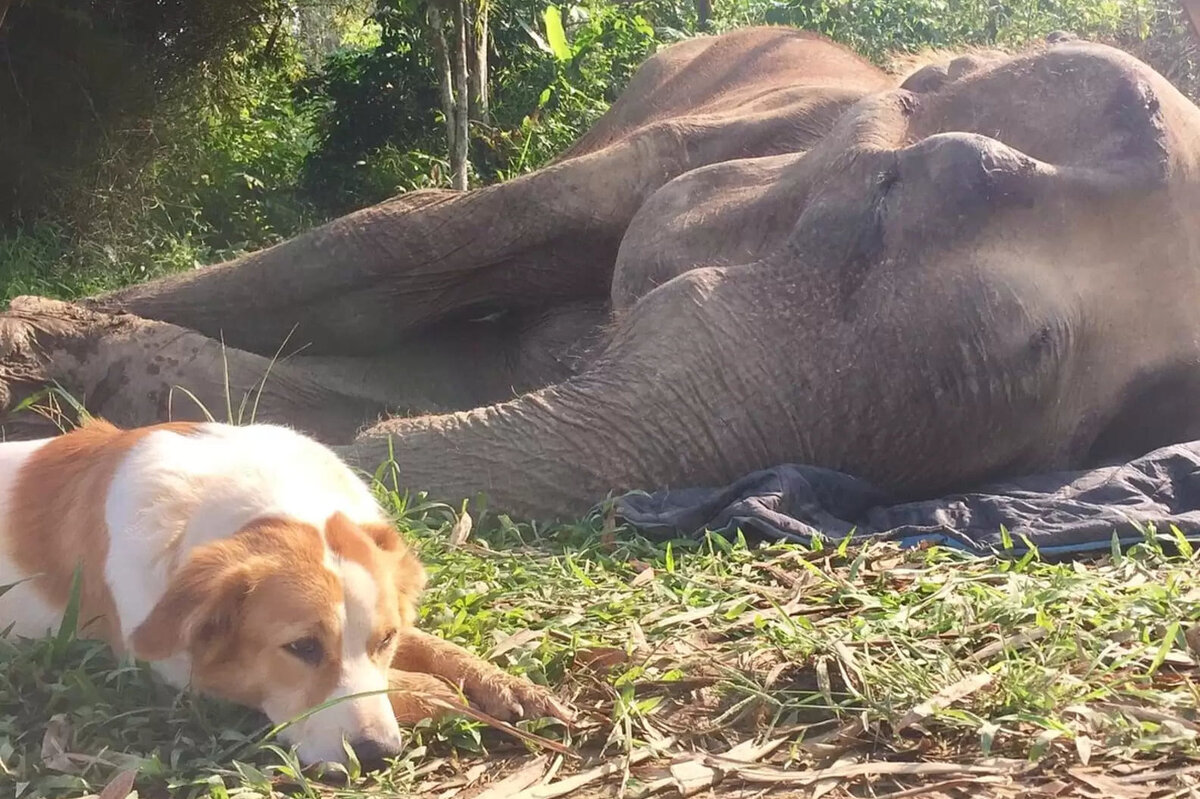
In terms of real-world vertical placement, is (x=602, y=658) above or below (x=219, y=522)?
below

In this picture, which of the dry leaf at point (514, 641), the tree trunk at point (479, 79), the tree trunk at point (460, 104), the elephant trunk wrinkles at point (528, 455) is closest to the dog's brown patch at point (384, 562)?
the dry leaf at point (514, 641)

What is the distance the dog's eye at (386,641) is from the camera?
214 centimetres

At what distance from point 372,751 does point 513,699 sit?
0.27 meters

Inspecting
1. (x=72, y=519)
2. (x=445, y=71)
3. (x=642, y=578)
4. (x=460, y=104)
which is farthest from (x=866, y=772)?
(x=445, y=71)

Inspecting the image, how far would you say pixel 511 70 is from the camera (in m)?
9.20

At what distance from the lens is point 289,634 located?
204cm

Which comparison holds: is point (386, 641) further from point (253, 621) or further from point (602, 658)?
point (602, 658)

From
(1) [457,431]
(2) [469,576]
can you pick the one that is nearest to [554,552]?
(2) [469,576]

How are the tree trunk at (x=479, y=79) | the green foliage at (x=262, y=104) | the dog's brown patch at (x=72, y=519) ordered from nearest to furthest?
1. the dog's brown patch at (x=72, y=519)
2. the green foliage at (x=262, y=104)
3. the tree trunk at (x=479, y=79)

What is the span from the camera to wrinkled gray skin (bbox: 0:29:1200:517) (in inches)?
127

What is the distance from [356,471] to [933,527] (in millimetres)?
1332

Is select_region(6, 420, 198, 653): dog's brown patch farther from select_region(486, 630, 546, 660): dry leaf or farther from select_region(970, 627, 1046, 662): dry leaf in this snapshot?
select_region(970, 627, 1046, 662): dry leaf

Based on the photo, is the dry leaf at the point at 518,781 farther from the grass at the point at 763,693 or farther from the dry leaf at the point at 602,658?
the dry leaf at the point at 602,658

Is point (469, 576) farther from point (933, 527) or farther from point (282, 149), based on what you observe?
point (282, 149)
